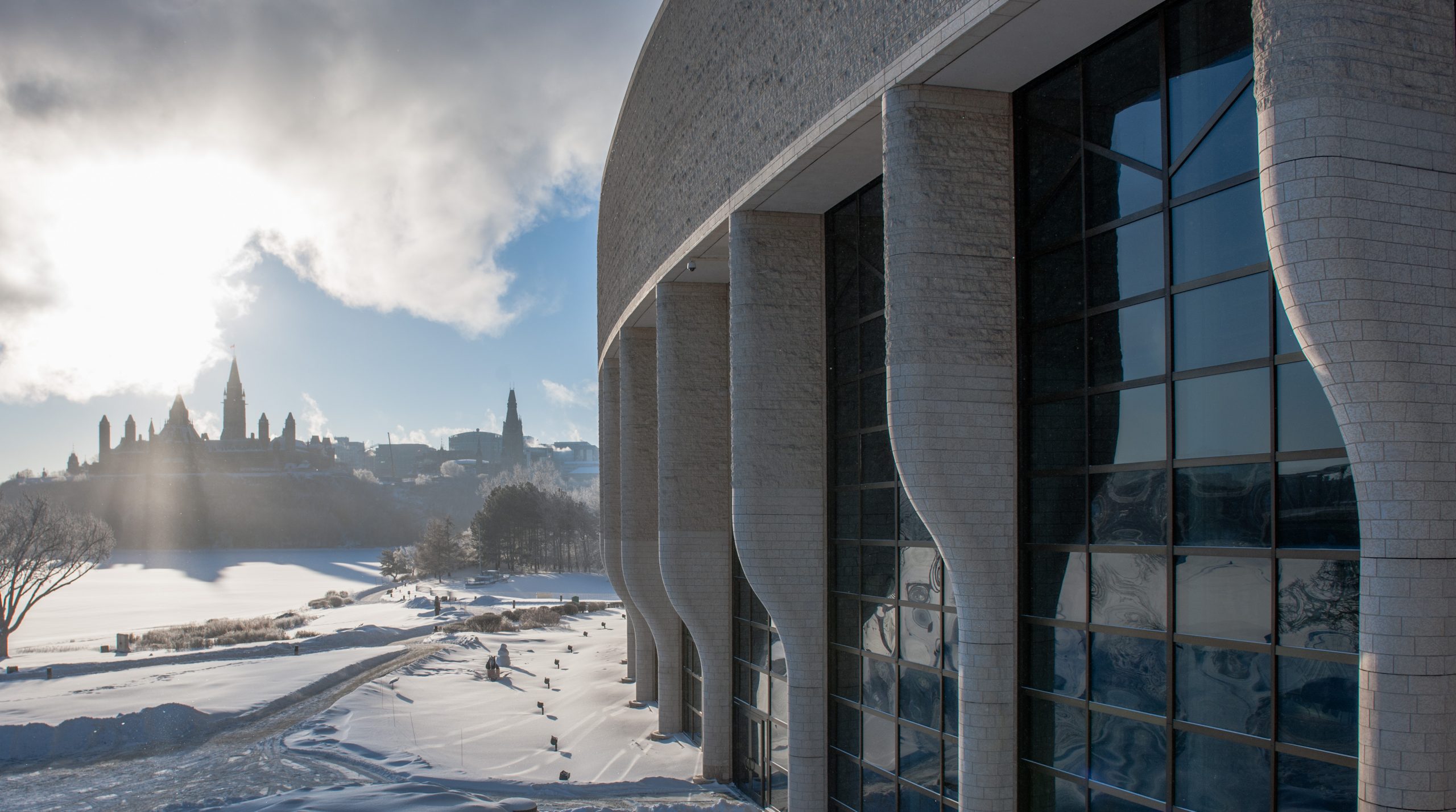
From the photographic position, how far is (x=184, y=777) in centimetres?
2069

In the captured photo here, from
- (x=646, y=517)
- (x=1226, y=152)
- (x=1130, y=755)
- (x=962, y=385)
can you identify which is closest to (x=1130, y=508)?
(x=962, y=385)

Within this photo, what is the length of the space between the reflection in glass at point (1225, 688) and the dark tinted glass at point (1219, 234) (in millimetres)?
3382

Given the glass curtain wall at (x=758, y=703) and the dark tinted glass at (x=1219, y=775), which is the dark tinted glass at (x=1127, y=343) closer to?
the dark tinted glass at (x=1219, y=775)

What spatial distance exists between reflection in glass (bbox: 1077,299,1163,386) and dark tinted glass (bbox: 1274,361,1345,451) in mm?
1270

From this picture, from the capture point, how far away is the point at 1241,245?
7.53 meters

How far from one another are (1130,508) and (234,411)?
599 feet

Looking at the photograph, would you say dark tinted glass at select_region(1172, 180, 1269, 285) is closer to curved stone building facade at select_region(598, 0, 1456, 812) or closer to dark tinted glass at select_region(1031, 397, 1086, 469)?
curved stone building facade at select_region(598, 0, 1456, 812)

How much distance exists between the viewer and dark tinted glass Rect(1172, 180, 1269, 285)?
7.41 m

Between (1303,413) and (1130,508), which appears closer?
(1303,413)

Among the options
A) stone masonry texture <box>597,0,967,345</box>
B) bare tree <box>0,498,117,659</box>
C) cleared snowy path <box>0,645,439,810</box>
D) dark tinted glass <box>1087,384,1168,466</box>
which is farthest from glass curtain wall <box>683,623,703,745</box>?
bare tree <box>0,498,117,659</box>

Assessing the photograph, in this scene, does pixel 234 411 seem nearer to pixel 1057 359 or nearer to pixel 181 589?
pixel 181 589

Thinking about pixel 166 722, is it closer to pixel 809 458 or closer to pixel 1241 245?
pixel 809 458

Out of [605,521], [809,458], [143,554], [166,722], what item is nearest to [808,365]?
[809,458]

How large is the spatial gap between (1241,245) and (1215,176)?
719mm
